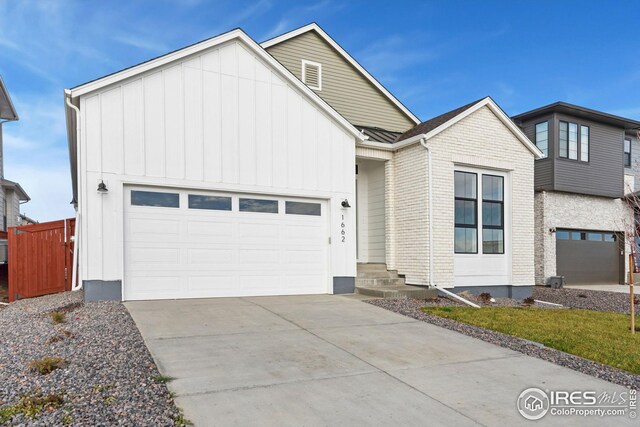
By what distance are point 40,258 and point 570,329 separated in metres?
10.9

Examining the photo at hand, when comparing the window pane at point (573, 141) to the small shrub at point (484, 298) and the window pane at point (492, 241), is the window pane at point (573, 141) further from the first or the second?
the small shrub at point (484, 298)

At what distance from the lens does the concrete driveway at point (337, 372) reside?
11.7 feet

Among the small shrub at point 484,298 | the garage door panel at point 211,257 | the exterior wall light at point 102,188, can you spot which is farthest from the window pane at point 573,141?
the exterior wall light at point 102,188

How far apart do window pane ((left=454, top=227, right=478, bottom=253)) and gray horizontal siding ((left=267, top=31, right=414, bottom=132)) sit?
4.68 m

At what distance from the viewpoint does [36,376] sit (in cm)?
409

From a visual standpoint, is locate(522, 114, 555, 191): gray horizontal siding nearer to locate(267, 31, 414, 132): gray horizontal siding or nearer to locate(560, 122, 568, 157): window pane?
locate(560, 122, 568, 157): window pane

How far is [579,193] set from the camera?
17.6 m

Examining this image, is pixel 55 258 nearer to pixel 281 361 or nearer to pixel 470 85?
pixel 281 361

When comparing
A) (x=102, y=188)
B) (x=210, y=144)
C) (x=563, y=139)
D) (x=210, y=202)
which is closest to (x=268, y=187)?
(x=210, y=202)

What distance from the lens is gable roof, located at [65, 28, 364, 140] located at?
8.10 metres

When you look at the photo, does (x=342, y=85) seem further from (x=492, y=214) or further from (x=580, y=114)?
(x=580, y=114)

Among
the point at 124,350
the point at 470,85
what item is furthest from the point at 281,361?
the point at 470,85

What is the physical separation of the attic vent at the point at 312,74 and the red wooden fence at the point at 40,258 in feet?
26.0

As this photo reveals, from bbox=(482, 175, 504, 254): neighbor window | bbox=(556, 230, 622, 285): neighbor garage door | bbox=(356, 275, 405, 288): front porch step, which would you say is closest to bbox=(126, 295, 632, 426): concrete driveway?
bbox=(356, 275, 405, 288): front porch step
